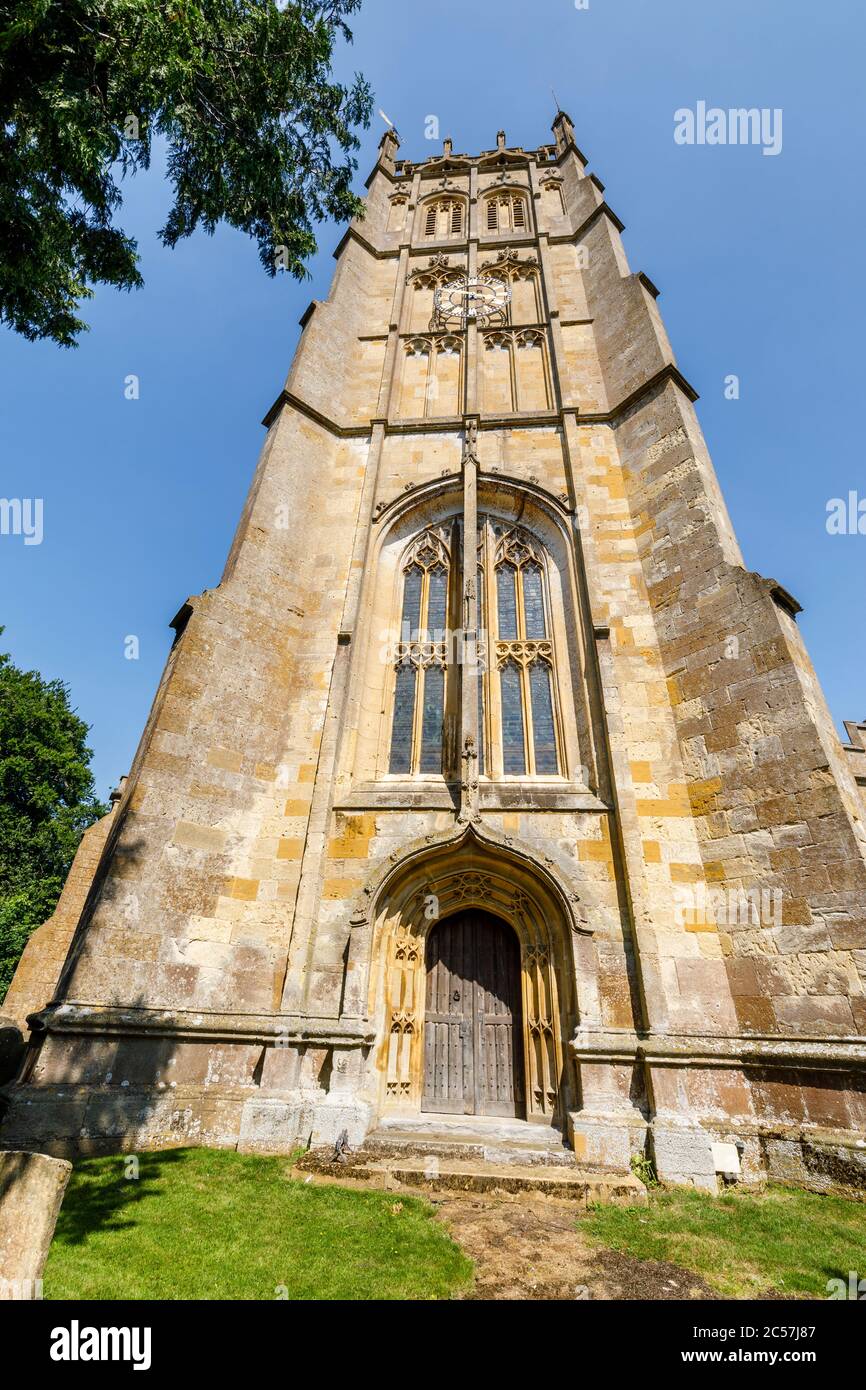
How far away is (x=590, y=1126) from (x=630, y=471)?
9.97 metres

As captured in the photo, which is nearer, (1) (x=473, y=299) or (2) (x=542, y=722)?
(2) (x=542, y=722)

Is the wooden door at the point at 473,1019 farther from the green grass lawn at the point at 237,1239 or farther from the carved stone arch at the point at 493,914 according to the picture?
the green grass lawn at the point at 237,1239

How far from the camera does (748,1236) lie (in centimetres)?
466

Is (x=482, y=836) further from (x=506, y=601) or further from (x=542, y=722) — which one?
(x=506, y=601)

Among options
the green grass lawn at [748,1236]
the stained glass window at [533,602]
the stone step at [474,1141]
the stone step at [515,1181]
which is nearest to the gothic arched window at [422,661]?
the stained glass window at [533,602]

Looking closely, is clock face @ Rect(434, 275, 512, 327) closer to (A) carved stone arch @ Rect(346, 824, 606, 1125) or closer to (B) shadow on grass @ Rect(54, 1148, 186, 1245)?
(A) carved stone arch @ Rect(346, 824, 606, 1125)

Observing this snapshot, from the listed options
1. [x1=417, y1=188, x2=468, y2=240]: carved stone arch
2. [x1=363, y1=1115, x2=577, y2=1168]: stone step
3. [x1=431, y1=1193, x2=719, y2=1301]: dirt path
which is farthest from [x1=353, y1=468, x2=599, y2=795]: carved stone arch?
[x1=417, y1=188, x2=468, y2=240]: carved stone arch

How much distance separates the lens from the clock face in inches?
626

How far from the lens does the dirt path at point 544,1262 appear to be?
147 inches

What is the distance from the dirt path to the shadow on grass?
2.42 m

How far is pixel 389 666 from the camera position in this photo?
10492 millimetres

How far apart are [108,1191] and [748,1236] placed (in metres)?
5.05

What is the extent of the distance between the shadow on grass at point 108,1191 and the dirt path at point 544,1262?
7.95ft

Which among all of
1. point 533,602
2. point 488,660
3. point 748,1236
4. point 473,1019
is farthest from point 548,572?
point 748,1236
